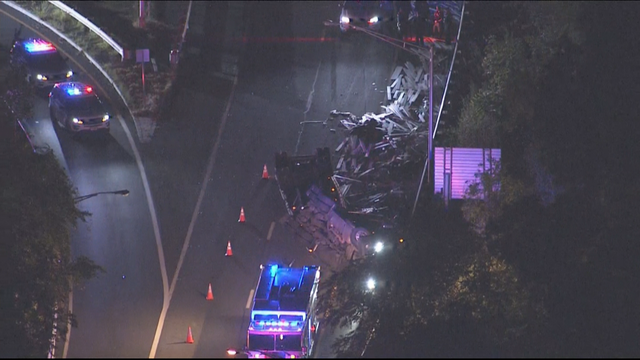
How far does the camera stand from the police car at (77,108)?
45906 mm

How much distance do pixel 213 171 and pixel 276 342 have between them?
10889 millimetres

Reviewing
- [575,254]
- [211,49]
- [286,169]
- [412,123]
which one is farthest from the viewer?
[211,49]

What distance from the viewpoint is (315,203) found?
139 feet

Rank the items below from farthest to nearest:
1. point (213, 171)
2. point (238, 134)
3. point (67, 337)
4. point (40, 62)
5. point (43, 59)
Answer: point (43, 59) < point (40, 62) < point (238, 134) < point (213, 171) < point (67, 337)

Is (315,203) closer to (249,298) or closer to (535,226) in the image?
(249,298)

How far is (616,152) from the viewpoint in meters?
43.5

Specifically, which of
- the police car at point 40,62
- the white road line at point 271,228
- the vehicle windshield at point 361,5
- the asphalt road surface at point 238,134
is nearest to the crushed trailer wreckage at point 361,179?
the white road line at point 271,228

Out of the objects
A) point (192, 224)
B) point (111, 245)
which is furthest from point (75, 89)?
point (192, 224)

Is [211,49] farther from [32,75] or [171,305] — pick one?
[171,305]

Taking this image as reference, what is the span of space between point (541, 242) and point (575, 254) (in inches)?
41.1

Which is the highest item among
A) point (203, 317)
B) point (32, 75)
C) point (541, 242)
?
point (32, 75)

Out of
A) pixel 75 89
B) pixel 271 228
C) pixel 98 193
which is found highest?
pixel 75 89

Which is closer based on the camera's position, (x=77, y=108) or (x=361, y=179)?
(x=361, y=179)

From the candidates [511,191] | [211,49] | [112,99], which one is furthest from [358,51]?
[511,191]
